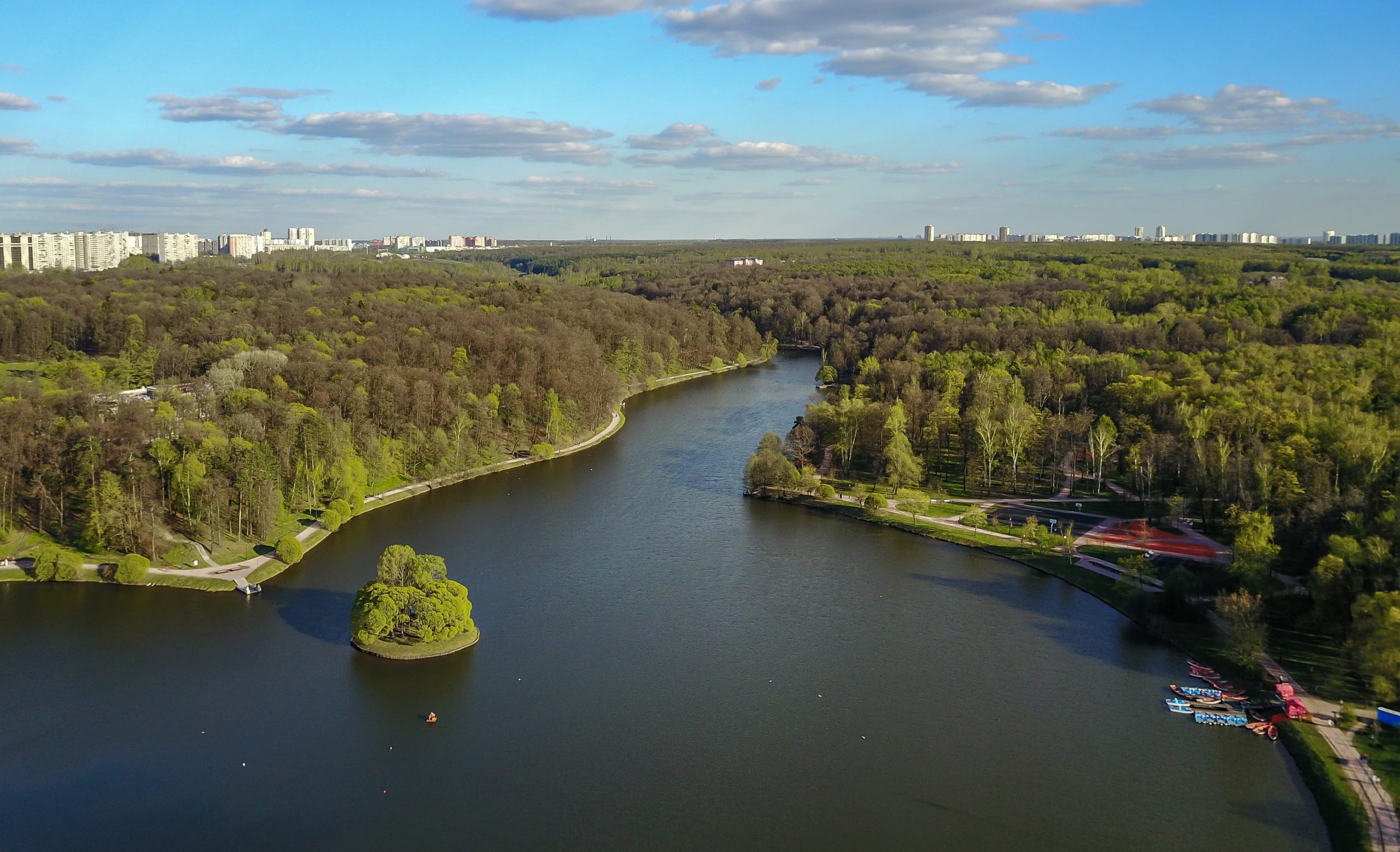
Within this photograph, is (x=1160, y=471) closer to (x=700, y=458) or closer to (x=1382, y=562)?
(x=1382, y=562)

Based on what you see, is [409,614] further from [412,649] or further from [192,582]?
[192,582]

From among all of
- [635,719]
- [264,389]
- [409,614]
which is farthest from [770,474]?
[264,389]

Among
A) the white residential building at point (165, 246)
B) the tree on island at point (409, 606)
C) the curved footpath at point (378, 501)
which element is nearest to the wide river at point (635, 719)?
the tree on island at point (409, 606)

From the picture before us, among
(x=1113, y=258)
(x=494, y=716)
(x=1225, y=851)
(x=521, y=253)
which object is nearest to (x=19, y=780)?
(x=494, y=716)

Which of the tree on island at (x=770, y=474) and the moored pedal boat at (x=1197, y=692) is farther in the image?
the tree on island at (x=770, y=474)

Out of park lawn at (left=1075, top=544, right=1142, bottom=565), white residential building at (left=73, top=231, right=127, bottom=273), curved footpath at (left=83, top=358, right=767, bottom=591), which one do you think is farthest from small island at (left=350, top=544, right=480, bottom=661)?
white residential building at (left=73, top=231, right=127, bottom=273)

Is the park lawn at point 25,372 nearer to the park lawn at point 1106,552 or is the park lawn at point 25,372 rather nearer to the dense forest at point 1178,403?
the dense forest at point 1178,403

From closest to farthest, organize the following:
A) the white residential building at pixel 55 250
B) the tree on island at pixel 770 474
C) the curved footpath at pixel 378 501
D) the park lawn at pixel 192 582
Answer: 1. the park lawn at pixel 192 582
2. the curved footpath at pixel 378 501
3. the tree on island at pixel 770 474
4. the white residential building at pixel 55 250
